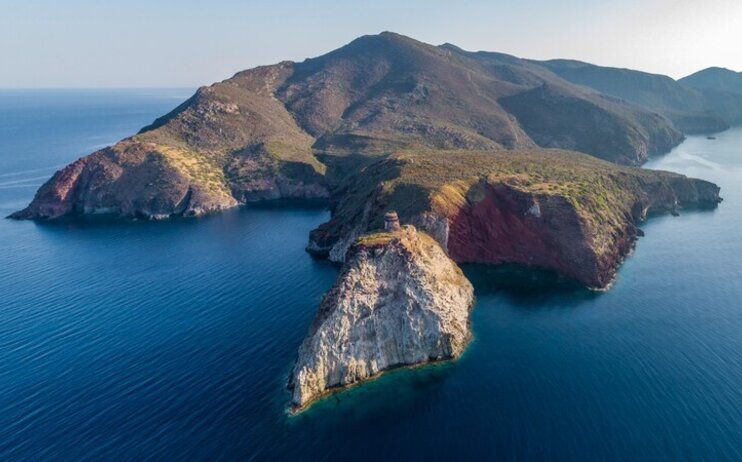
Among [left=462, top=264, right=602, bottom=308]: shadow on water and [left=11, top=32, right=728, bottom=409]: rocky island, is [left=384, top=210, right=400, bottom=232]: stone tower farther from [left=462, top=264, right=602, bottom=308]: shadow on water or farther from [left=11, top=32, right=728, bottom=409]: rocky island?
[left=462, top=264, right=602, bottom=308]: shadow on water

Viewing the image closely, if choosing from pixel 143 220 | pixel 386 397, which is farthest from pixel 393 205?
pixel 143 220

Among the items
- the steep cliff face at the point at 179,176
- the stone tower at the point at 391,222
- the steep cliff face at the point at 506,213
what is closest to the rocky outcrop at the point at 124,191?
the steep cliff face at the point at 179,176

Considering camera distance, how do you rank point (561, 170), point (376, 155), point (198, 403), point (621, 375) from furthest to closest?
point (376, 155) → point (561, 170) → point (621, 375) → point (198, 403)

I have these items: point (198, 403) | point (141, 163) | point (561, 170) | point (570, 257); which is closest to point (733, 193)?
point (561, 170)

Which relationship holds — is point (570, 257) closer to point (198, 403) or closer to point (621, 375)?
point (621, 375)

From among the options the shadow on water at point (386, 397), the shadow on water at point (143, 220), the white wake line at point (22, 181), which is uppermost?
the white wake line at point (22, 181)

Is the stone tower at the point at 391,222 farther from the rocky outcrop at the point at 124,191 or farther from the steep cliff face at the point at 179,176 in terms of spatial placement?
the steep cliff face at the point at 179,176
